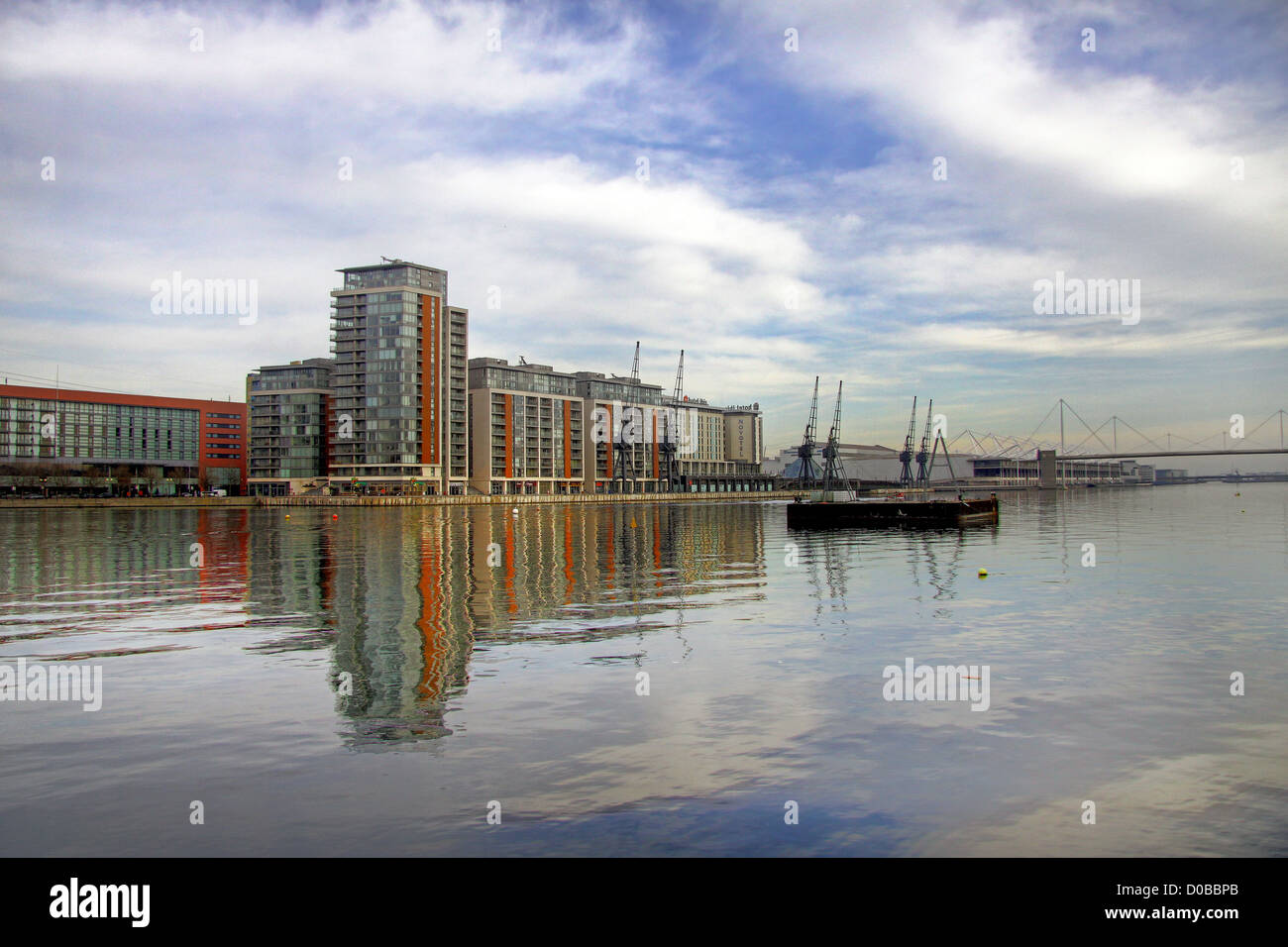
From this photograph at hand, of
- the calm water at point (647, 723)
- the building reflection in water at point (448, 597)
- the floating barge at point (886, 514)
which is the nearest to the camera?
the calm water at point (647, 723)

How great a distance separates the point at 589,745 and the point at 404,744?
2.76 metres

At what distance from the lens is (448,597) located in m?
31.7

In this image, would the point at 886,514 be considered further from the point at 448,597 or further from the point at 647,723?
the point at 647,723

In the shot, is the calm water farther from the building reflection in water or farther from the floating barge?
the floating barge

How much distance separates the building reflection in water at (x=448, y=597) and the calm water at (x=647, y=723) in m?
0.20

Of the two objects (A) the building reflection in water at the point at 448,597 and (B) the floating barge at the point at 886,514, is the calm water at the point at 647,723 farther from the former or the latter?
(B) the floating barge at the point at 886,514

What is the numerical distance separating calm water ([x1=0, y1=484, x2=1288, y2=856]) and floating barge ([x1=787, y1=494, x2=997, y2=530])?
183 ft

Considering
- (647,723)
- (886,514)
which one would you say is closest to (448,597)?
(647,723)

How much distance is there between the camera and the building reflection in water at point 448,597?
56.9 ft

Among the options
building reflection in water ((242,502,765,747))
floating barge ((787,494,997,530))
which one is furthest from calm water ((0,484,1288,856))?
floating barge ((787,494,997,530))

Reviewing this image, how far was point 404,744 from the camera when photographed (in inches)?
527

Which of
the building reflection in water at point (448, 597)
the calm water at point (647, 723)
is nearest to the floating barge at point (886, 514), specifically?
the building reflection in water at point (448, 597)

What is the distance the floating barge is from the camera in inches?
3553
